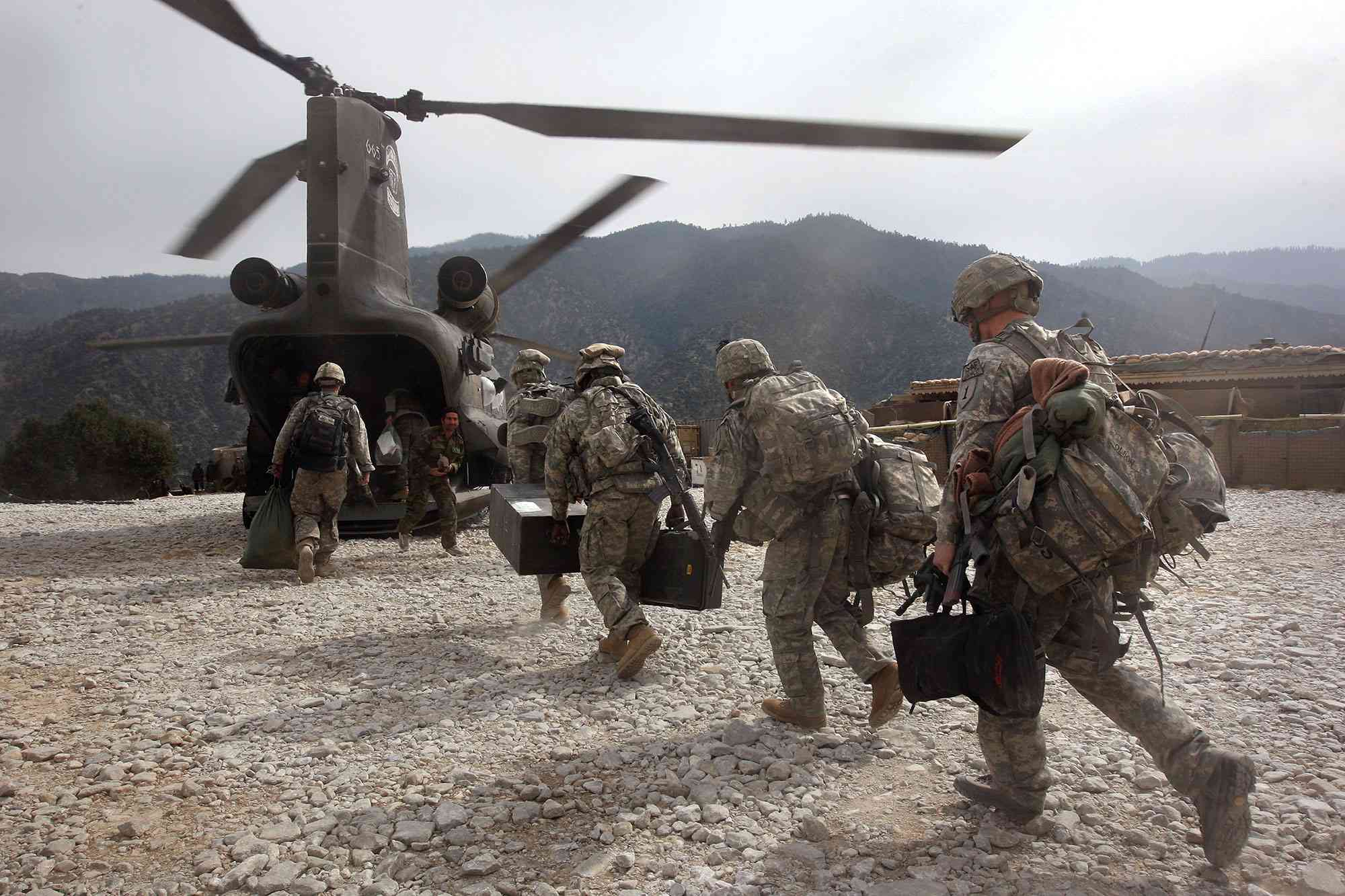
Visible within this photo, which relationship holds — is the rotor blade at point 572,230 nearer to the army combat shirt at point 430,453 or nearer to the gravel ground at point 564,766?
the army combat shirt at point 430,453

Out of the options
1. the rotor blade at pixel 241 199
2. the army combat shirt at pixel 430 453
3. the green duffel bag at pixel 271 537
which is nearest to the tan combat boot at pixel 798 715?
the green duffel bag at pixel 271 537

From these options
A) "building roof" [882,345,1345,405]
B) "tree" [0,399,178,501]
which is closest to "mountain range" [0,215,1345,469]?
"tree" [0,399,178,501]

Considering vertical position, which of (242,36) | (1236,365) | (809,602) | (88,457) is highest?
(242,36)

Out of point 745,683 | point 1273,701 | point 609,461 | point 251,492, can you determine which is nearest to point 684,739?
point 745,683

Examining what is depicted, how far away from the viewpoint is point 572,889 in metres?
2.21

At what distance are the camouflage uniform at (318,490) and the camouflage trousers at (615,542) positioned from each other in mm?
3208

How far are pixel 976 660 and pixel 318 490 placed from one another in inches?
226

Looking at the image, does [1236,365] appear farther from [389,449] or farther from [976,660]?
[976,660]

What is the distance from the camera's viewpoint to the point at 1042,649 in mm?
Answer: 2340

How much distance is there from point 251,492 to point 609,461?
588 cm

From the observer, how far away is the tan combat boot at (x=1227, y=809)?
215 cm

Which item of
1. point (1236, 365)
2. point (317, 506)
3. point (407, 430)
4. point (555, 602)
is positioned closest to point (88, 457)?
point (407, 430)

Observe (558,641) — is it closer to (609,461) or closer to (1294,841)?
(609,461)

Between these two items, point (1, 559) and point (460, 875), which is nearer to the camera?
point (460, 875)
